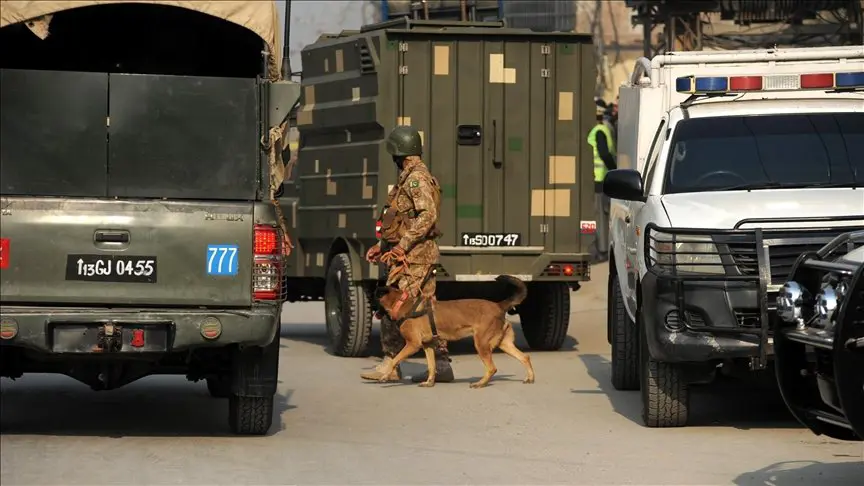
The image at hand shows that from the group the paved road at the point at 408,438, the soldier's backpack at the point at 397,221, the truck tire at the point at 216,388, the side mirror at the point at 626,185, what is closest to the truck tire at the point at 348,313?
the paved road at the point at 408,438

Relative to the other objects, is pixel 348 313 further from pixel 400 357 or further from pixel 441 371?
pixel 400 357

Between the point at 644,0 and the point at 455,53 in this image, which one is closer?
the point at 455,53

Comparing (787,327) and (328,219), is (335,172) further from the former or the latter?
(787,327)

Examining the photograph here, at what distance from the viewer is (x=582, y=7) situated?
34938 millimetres

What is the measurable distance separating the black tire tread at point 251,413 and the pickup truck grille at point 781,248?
298 centimetres

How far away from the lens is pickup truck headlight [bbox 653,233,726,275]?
31.8ft

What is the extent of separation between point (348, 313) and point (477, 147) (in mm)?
2003

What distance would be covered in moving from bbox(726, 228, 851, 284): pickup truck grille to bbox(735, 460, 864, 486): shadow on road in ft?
3.93

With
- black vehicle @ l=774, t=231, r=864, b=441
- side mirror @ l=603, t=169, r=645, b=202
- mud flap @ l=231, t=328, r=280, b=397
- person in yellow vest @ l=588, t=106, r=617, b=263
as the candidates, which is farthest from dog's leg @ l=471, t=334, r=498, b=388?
person in yellow vest @ l=588, t=106, r=617, b=263

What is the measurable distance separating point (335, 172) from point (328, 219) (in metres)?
0.50

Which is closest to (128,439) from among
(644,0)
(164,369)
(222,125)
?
(164,369)

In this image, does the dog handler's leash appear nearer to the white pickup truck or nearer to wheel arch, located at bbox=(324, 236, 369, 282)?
the white pickup truck

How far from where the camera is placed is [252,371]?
9625 millimetres

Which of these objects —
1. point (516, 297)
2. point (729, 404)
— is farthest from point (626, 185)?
point (516, 297)
